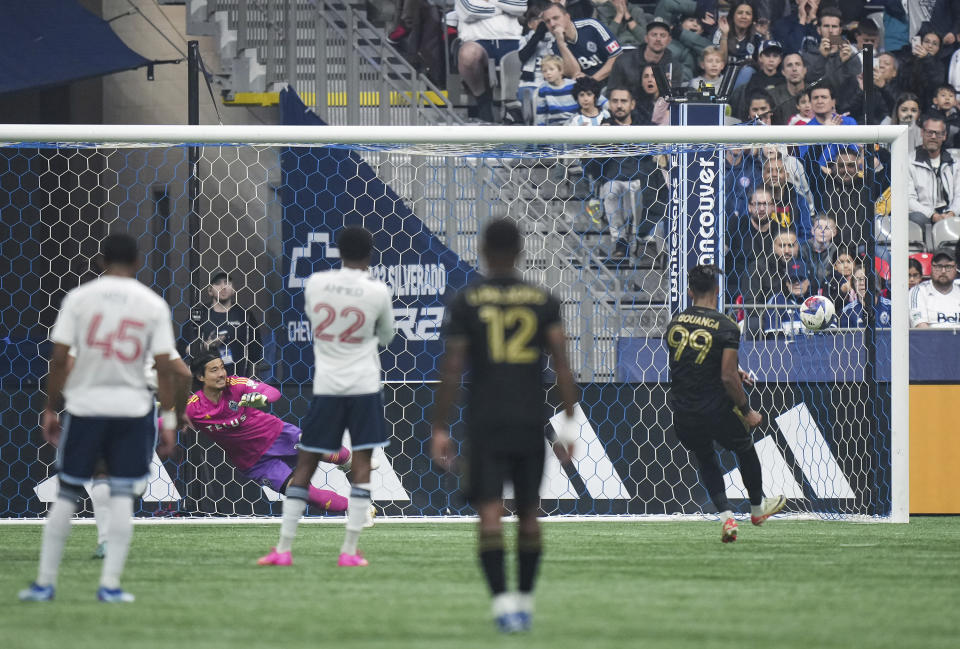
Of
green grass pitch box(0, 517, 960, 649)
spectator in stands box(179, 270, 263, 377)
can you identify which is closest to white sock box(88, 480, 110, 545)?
green grass pitch box(0, 517, 960, 649)

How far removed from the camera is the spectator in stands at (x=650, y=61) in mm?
15883

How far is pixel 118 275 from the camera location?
6.79 meters

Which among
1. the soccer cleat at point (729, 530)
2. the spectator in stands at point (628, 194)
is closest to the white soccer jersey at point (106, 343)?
the soccer cleat at point (729, 530)

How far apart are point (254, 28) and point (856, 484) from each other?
8.84 metres

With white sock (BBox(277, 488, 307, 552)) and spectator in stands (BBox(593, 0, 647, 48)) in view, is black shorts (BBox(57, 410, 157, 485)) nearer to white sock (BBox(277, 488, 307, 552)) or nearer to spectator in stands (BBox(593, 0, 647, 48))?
white sock (BBox(277, 488, 307, 552))

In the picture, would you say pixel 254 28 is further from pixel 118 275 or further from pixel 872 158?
pixel 118 275

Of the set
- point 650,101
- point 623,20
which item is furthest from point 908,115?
point 623,20

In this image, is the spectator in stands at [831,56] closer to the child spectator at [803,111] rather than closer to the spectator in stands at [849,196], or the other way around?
Answer: the child spectator at [803,111]

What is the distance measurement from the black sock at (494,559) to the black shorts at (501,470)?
154 mm

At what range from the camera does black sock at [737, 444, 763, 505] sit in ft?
34.0

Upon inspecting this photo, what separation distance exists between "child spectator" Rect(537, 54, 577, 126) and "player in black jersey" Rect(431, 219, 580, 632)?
10396 millimetres

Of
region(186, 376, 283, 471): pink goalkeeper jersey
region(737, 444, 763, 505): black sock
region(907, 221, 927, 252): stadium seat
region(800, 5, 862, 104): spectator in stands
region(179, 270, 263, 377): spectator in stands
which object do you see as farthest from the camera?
region(800, 5, 862, 104): spectator in stands

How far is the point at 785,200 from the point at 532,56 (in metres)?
4.56

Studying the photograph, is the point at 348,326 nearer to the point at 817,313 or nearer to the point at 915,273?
the point at 817,313
